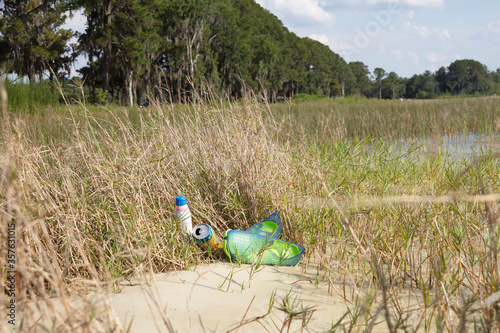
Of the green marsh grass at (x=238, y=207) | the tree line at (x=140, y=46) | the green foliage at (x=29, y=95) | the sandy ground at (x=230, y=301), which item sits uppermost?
the tree line at (x=140, y=46)

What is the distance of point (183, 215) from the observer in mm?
2846

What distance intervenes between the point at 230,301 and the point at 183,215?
86 cm

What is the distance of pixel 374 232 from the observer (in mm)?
2934

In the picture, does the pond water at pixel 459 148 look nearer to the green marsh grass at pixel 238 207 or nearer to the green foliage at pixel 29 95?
the green marsh grass at pixel 238 207

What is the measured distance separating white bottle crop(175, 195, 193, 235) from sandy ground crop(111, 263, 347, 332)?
33 cm

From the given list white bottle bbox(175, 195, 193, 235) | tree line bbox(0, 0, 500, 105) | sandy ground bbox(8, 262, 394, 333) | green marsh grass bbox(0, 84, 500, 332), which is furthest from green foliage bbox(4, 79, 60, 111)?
sandy ground bbox(8, 262, 394, 333)

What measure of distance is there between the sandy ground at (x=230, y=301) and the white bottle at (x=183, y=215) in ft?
1.10

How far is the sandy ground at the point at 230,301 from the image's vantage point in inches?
74.6

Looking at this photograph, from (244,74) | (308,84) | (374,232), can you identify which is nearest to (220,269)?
(374,232)

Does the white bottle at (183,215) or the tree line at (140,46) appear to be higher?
the tree line at (140,46)

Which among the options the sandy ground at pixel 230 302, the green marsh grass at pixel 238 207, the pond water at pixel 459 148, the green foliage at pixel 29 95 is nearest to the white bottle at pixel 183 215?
the green marsh grass at pixel 238 207

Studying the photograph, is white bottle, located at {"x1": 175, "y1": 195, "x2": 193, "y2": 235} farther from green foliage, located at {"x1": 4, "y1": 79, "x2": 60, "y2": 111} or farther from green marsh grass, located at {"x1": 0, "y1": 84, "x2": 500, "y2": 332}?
green foliage, located at {"x1": 4, "y1": 79, "x2": 60, "y2": 111}

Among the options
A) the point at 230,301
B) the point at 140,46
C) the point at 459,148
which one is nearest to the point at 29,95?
the point at 459,148

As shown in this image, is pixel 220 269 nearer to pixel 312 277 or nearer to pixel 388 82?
pixel 312 277
